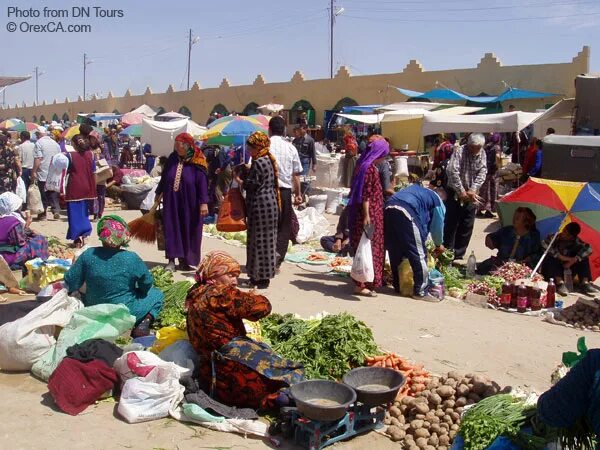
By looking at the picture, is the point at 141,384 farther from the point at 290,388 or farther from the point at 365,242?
the point at 365,242

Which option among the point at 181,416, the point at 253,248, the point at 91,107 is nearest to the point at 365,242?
the point at 253,248

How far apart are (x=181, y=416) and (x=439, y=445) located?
160cm

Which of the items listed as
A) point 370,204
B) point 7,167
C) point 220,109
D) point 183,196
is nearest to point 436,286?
point 370,204

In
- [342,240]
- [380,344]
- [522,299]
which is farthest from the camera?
[342,240]

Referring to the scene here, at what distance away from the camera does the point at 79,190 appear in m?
9.66

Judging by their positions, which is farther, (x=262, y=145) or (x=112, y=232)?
(x=262, y=145)

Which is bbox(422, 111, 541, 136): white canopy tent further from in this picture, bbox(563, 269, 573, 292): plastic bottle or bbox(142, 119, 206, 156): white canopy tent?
bbox(142, 119, 206, 156): white canopy tent

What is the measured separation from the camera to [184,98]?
43031mm

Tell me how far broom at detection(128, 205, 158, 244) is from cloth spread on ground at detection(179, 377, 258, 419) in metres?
3.84

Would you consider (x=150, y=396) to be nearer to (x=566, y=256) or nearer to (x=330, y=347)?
(x=330, y=347)

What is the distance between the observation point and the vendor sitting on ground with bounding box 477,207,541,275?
25.9ft

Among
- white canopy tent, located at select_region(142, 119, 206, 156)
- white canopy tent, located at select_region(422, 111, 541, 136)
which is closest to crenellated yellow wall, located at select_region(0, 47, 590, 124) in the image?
white canopy tent, located at select_region(422, 111, 541, 136)

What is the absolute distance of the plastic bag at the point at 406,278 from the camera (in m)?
7.24

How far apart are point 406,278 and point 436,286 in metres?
0.33
